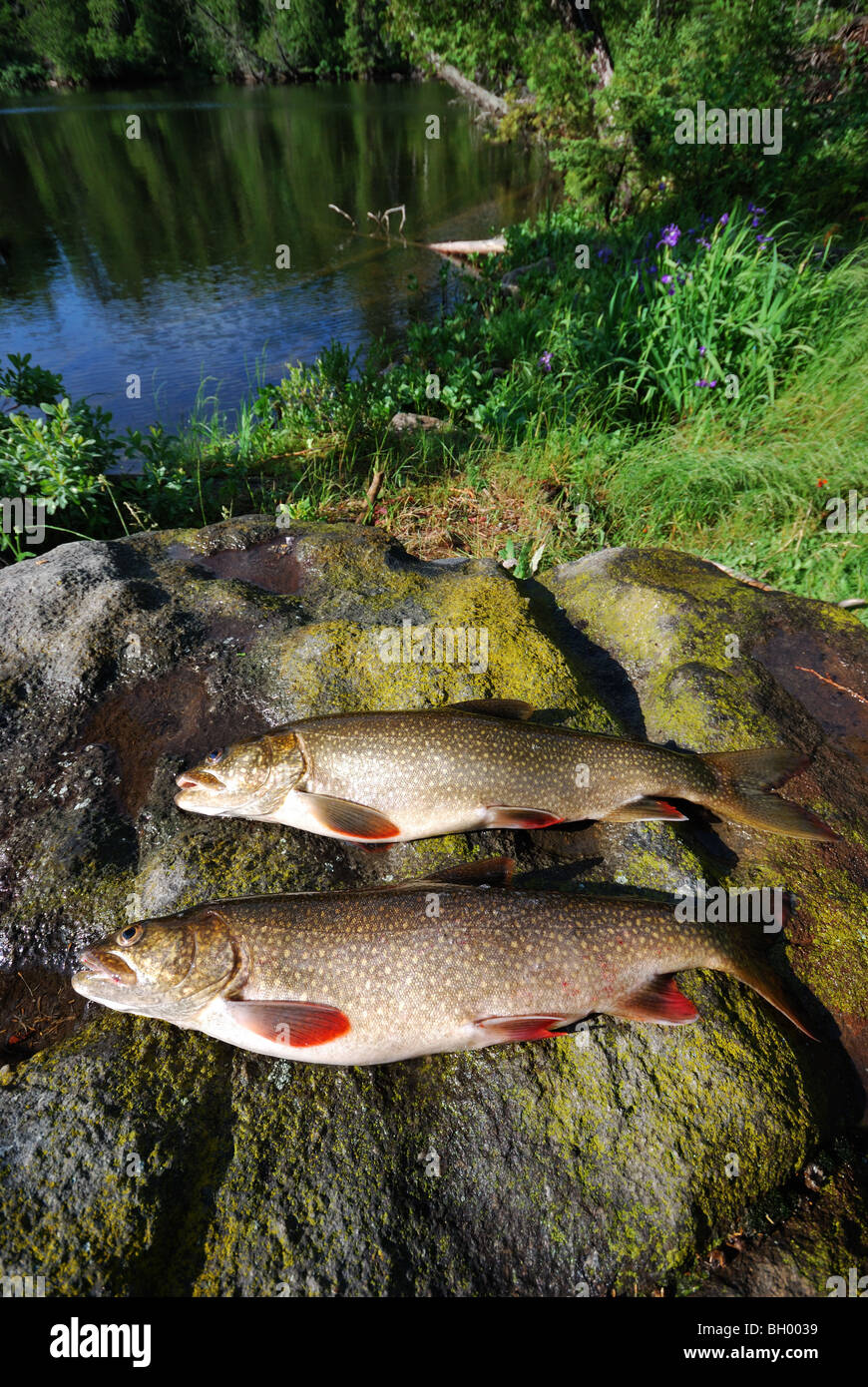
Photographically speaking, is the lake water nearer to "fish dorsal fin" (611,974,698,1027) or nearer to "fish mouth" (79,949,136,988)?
"fish mouth" (79,949,136,988)

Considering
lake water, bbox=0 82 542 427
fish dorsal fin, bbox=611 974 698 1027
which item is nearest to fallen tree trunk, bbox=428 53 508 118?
lake water, bbox=0 82 542 427

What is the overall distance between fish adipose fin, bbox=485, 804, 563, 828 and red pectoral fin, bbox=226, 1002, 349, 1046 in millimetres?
1166

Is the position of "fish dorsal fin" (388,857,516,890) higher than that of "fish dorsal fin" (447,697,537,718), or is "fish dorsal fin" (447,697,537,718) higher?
"fish dorsal fin" (447,697,537,718)

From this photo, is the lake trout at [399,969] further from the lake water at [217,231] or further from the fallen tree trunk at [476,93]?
the fallen tree trunk at [476,93]

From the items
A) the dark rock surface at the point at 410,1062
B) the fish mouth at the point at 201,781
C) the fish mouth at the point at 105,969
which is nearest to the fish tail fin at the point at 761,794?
the dark rock surface at the point at 410,1062

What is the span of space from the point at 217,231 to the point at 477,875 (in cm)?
2623

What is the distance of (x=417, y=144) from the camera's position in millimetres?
33344

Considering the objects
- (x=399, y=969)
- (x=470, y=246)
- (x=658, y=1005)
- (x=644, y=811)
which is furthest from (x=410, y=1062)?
(x=470, y=246)

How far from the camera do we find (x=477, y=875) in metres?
2.97

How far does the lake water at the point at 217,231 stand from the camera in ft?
47.8

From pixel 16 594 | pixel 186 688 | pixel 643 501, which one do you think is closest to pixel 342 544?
pixel 186 688

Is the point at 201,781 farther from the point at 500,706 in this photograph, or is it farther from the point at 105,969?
the point at 500,706

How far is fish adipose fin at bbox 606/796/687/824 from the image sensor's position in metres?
3.42
